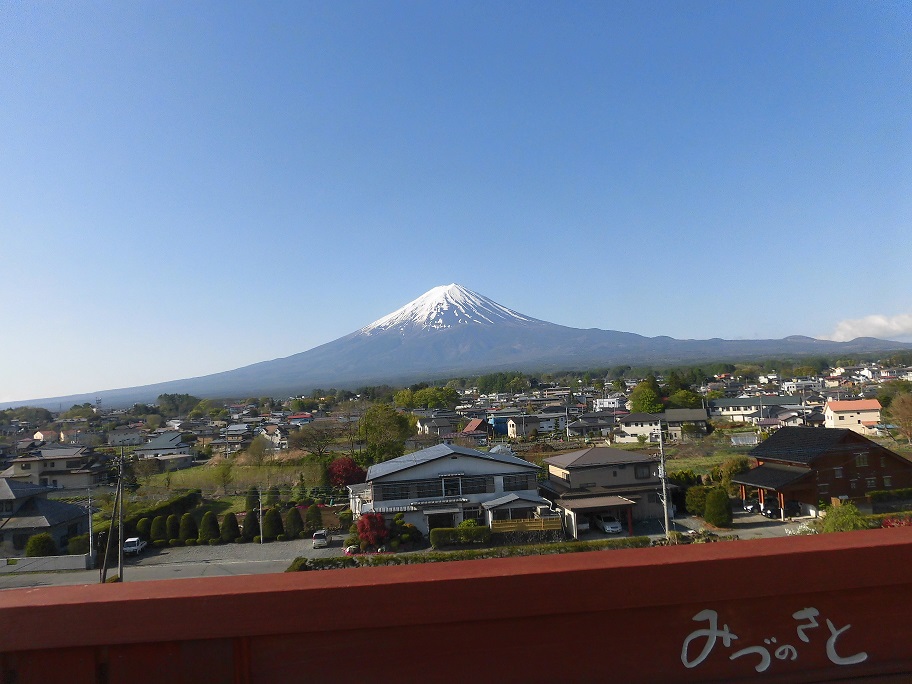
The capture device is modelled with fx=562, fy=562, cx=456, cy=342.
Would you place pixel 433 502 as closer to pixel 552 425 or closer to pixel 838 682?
pixel 838 682

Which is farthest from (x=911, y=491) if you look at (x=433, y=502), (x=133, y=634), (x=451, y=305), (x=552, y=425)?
(x=451, y=305)

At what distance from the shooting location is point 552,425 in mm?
25344

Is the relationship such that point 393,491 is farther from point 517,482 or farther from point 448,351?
point 448,351

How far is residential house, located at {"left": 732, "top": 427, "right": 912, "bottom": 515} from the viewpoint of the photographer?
1041 centimetres

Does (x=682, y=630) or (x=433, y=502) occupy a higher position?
(x=682, y=630)

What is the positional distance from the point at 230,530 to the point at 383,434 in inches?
272

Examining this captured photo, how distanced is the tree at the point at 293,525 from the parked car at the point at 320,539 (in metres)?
0.55

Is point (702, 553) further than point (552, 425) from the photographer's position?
No

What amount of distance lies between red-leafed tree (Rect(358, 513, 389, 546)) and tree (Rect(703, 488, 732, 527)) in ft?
18.8

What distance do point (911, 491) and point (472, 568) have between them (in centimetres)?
1342

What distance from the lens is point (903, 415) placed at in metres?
16.7

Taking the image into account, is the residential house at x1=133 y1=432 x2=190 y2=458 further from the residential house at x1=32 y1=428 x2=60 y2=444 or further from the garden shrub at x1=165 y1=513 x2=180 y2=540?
the garden shrub at x1=165 y1=513 x2=180 y2=540

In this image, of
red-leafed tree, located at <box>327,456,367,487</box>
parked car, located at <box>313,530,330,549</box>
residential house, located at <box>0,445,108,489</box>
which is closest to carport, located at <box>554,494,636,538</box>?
parked car, located at <box>313,530,330,549</box>

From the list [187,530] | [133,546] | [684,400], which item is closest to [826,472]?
[187,530]
